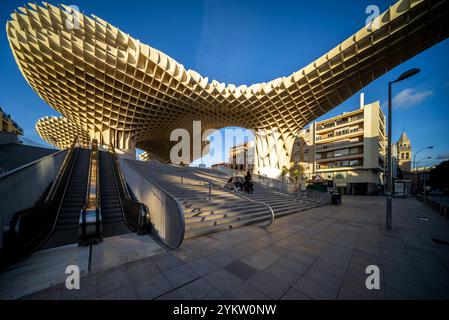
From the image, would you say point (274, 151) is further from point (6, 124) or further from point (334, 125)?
point (6, 124)

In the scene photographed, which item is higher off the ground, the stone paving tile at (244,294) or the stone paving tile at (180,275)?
the stone paving tile at (244,294)

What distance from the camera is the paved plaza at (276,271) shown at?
2.62 meters

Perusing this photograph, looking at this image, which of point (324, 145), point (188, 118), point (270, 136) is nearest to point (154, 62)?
point (188, 118)

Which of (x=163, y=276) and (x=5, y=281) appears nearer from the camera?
→ (x=5, y=281)

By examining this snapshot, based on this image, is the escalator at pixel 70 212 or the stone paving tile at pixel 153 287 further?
the escalator at pixel 70 212

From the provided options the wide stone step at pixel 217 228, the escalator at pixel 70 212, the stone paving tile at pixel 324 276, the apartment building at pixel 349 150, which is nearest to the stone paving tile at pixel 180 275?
the wide stone step at pixel 217 228

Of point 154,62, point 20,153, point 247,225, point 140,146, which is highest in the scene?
point 154,62

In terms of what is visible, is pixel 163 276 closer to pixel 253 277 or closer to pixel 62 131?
pixel 253 277

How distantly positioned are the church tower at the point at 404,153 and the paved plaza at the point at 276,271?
81.7 m

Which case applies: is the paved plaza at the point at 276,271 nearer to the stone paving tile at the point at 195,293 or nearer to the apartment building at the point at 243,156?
the stone paving tile at the point at 195,293

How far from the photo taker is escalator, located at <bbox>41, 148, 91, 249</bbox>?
4.81 metres

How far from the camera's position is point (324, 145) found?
4088cm

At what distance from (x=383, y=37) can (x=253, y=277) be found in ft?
71.9

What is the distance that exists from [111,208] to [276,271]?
22.9 ft
